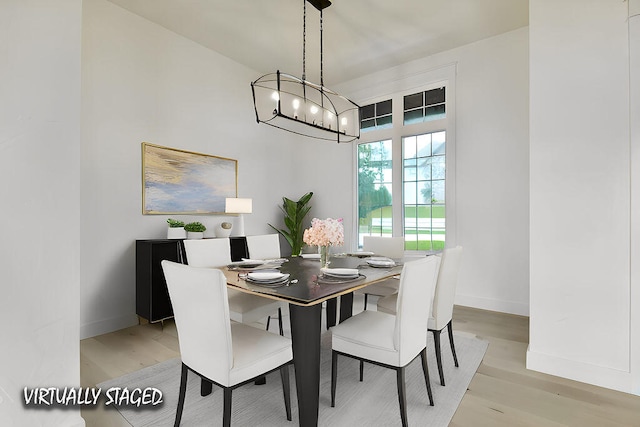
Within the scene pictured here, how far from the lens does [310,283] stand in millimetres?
1941

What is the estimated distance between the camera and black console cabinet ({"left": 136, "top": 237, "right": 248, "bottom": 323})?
3148 mm

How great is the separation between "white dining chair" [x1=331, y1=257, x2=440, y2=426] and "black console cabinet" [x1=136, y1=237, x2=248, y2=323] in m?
2.12

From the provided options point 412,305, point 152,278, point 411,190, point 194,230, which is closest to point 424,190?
point 411,190

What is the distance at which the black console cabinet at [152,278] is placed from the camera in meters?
3.15

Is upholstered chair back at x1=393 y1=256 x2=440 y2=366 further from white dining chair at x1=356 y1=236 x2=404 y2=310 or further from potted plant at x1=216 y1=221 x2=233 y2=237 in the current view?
potted plant at x1=216 y1=221 x2=233 y2=237

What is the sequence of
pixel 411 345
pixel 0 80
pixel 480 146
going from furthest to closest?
pixel 480 146
pixel 411 345
pixel 0 80

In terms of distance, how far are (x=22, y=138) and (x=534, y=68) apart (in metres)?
3.30

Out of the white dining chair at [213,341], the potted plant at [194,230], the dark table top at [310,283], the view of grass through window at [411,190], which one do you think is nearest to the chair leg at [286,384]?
the white dining chair at [213,341]

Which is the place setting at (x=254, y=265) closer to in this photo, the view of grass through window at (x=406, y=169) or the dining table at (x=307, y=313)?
the dining table at (x=307, y=313)

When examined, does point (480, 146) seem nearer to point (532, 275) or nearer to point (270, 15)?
point (532, 275)

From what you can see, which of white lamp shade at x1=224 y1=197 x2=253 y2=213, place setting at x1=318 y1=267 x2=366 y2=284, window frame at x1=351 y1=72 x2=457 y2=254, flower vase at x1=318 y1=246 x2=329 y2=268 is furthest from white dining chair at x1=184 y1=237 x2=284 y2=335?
window frame at x1=351 y1=72 x2=457 y2=254

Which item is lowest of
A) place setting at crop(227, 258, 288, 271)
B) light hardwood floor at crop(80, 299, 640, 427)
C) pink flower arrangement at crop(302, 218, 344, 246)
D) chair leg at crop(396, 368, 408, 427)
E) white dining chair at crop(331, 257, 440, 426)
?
light hardwood floor at crop(80, 299, 640, 427)

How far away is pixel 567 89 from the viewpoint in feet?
7.63

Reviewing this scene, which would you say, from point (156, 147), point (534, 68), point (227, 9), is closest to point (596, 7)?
point (534, 68)
